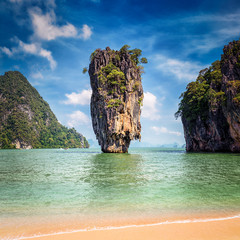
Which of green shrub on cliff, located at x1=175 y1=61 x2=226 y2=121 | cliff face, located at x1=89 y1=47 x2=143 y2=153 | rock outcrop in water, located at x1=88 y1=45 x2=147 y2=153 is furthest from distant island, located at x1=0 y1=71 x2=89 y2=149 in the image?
green shrub on cliff, located at x1=175 y1=61 x2=226 y2=121

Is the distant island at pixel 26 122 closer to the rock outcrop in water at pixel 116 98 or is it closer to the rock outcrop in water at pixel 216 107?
the rock outcrop in water at pixel 116 98

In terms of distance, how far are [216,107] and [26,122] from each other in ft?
366

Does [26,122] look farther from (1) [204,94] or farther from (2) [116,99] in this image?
(1) [204,94]

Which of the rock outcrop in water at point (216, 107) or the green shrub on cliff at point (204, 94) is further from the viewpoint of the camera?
the green shrub on cliff at point (204, 94)

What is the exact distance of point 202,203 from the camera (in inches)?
221

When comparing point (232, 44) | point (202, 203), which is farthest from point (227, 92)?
point (202, 203)

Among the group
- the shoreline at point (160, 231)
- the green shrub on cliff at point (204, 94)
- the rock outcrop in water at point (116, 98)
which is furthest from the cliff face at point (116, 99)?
the shoreline at point (160, 231)

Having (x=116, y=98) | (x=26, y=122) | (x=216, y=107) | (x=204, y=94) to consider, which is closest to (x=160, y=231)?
(x=116, y=98)

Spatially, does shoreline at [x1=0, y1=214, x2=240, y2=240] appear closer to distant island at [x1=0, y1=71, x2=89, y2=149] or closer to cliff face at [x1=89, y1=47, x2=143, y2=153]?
cliff face at [x1=89, y1=47, x2=143, y2=153]

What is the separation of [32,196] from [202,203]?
237 inches

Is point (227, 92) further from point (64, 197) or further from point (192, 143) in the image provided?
point (64, 197)

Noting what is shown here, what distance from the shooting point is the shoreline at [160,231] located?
3.47 meters

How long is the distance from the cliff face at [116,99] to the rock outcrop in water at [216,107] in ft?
42.5

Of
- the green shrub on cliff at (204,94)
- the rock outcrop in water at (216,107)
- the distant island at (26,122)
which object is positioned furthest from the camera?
the distant island at (26,122)
